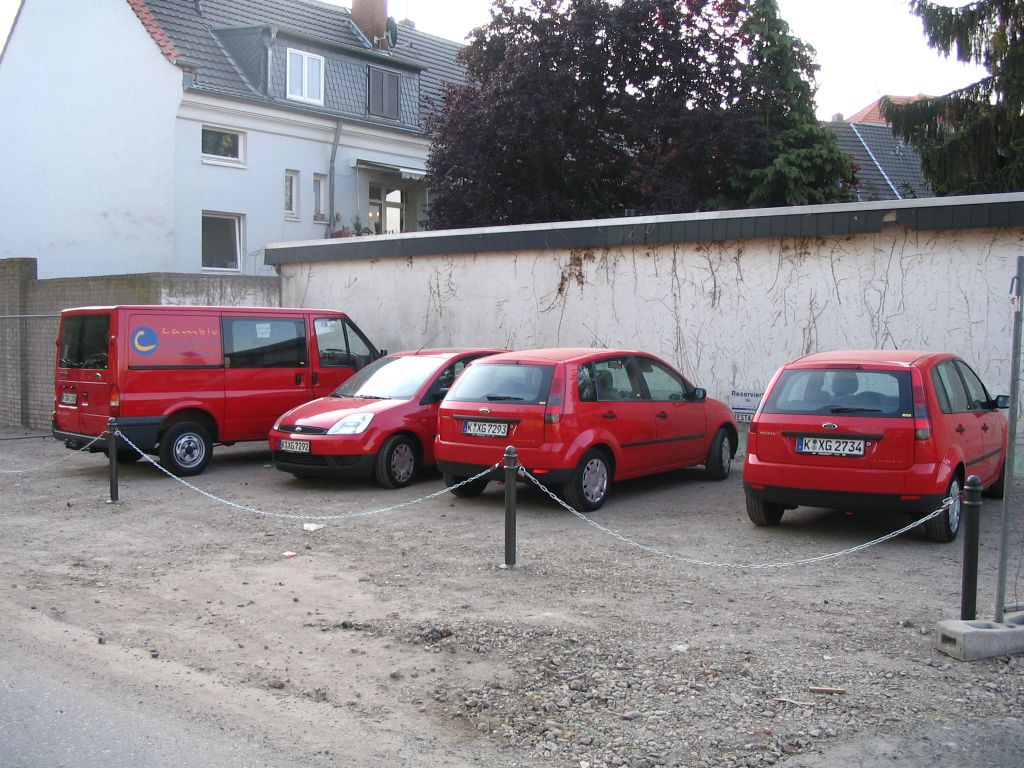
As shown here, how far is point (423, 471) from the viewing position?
13109 millimetres

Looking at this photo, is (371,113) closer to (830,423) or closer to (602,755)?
(830,423)

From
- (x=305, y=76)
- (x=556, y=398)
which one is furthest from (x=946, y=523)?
(x=305, y=76)

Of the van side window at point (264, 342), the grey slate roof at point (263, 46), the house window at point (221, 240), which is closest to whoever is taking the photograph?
the van side window at point (264, 342)

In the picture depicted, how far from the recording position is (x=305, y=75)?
97.3ft

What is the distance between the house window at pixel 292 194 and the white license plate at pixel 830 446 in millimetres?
22662

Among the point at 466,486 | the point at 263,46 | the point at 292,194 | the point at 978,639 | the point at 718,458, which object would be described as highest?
the point at 263,46

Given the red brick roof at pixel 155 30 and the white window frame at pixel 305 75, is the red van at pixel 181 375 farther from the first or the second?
the white window frame at pixel 305 75

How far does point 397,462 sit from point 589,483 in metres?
2.65

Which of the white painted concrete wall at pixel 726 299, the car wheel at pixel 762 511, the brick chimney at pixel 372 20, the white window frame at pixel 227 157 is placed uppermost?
the brick chimney at pixel 372 20

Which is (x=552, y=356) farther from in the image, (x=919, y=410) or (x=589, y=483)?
(x=919, y=410)

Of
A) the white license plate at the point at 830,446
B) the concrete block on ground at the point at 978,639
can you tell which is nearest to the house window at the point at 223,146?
the white license plate at the point at 830,446

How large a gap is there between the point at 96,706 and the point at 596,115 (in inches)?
857

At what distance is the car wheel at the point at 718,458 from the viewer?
1233 cm

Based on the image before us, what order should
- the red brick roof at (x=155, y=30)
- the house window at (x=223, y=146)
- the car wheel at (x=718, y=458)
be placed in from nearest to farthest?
the car wheel at (x=718, y=458), the red brick roof at (x=155, y=30), the house window at (x=223, y=146)
